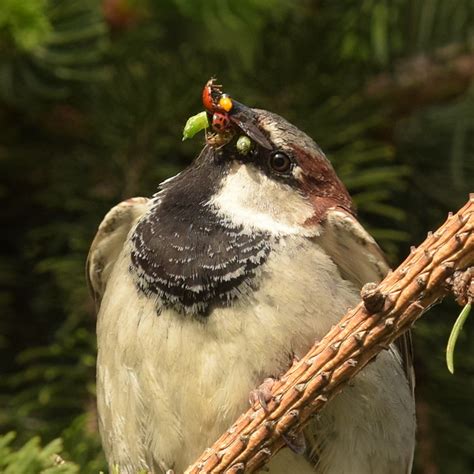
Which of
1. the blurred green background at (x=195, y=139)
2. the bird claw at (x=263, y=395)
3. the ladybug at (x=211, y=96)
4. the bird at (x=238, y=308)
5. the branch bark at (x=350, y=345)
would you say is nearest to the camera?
the branch bark at (x=350, y=345)

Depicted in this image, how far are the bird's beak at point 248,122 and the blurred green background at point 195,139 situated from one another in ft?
2.09

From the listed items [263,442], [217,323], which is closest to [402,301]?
[263,442]

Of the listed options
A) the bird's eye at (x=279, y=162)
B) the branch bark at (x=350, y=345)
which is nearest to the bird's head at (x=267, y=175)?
the bird's eye at (x=279, y=162)

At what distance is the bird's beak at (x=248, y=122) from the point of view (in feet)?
9.50

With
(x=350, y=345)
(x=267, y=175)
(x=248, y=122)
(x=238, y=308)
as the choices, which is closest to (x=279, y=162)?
(x=267, y=175)

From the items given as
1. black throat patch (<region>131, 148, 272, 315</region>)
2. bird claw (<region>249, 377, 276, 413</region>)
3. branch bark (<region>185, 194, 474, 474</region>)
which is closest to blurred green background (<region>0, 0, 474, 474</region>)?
black throat patch (<region>131, 148, 272, 315</region>)

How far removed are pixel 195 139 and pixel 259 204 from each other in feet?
2.56

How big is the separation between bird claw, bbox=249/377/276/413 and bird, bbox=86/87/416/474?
11 centimetres

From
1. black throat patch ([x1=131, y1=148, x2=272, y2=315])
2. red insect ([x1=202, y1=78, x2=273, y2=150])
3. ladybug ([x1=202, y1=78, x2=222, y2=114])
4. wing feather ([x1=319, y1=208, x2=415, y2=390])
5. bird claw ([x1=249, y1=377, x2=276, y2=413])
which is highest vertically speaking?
ladybug ([x1=202, y1=78, x2=222, y2=114])

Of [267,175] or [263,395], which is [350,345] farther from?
[267,175]

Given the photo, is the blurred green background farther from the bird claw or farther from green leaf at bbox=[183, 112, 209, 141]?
the bird claw

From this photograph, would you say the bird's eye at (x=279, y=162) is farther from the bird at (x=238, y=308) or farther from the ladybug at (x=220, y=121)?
the ladybug at (x=220, y=121)

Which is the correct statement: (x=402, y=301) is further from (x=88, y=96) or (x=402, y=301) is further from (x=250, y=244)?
(x=88, y=96)

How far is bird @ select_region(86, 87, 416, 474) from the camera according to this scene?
2715mm
